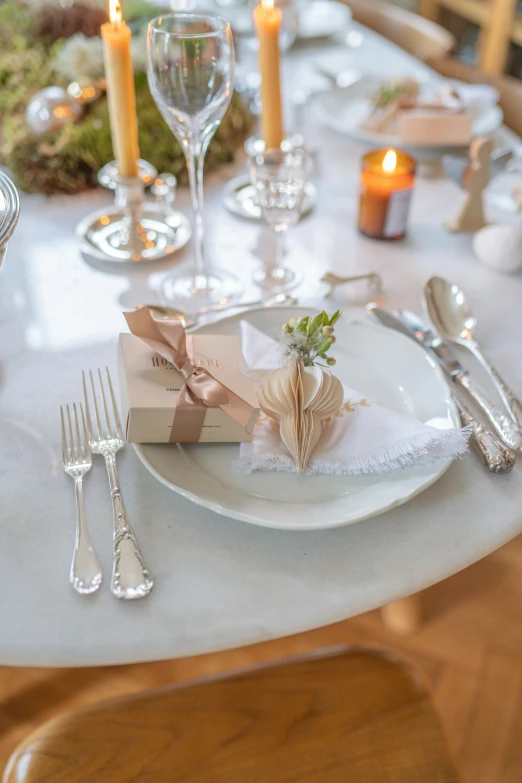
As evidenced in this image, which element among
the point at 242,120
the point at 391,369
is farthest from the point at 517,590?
the point at 242,120

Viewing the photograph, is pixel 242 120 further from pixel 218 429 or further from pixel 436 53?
pixel 218 429

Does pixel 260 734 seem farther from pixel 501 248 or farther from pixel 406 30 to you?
pixel 406 30

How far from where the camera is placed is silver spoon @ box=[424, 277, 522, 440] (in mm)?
772

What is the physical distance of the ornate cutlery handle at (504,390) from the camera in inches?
27.0

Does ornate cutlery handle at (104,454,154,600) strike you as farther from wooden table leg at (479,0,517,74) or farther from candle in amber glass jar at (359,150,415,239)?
wooden table leg at (479,0,517,74)

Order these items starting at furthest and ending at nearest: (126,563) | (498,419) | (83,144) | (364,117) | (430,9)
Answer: (430,9) < (364,117) < (83,144) < (498,419) < (126,563)

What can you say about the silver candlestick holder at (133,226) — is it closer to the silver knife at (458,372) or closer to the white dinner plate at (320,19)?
the silver knife at (458,372)

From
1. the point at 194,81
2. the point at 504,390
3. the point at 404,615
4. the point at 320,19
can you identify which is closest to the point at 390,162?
the point at 194,81

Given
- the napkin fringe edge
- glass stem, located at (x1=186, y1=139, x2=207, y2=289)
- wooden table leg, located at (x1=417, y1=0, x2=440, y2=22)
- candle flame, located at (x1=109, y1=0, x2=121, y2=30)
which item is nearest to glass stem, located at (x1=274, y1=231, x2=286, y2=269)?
glass stem, located at (x1=186, y1=139, x2=207, y2=289)

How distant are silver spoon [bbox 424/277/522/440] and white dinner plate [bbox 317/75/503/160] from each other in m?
0.44

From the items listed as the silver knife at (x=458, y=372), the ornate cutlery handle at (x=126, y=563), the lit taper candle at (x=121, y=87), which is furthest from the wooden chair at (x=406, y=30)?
the ornate cutlery handle at (x=126, y=563)

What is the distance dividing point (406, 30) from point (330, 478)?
1.61 m

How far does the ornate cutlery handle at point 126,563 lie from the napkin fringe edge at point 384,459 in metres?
0.10

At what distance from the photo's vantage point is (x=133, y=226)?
1017mm
